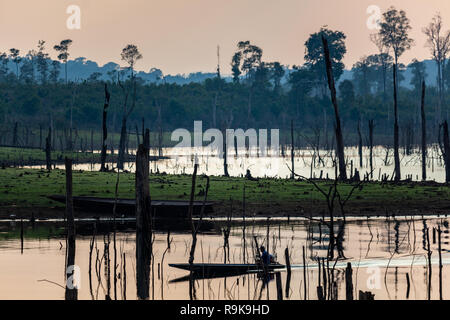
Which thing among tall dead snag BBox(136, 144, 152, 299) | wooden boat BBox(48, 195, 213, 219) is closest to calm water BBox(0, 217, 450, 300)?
tall dead snag BBox(136, 144, 152, 299)

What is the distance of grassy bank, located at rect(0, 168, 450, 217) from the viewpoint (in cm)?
4100

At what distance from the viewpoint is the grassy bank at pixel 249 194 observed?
135 ft

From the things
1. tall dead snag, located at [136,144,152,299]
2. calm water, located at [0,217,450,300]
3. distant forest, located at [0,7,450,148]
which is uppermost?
distant forest, located at [0,7,450,148]

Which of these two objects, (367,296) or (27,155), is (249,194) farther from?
(27,155)

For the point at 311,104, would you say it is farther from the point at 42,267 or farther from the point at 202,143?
the point at 42,267

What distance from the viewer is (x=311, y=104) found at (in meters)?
139

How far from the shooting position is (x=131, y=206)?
1556 inches

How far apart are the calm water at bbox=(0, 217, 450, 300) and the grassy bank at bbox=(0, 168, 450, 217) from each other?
2300 millimetres

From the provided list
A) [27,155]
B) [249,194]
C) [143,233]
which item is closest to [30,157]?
[27,155]

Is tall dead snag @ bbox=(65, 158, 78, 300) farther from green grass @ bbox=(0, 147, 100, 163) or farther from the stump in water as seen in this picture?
green grass @ bbox=(0, 147, 100, 163)

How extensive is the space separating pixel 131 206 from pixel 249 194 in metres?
7.69

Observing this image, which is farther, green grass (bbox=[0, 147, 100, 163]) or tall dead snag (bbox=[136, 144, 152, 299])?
green grass (bbox=[0, 147, 100, 163])

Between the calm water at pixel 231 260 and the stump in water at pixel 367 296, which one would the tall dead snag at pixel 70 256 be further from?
the stump in water at pixel 367 296
